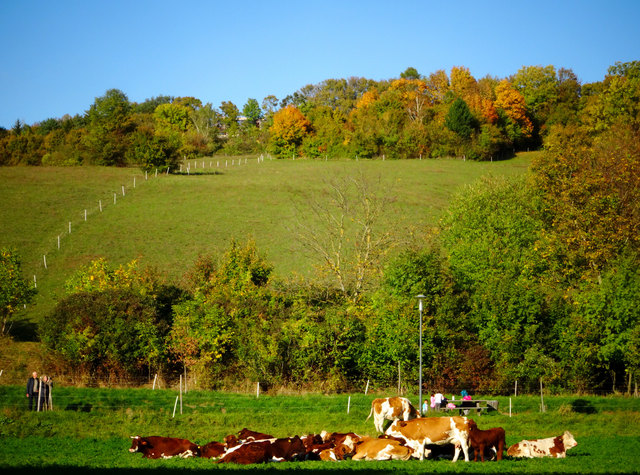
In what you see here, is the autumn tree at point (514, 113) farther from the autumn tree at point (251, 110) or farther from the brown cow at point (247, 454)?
the brown cow at point (247, 454)

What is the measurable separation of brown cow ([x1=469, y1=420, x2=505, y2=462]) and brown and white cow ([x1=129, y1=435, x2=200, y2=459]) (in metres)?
7.57

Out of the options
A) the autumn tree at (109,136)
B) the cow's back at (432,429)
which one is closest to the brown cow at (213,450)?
the cow's back at (432,429)

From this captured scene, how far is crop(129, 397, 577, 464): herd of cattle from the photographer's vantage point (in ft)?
53.8

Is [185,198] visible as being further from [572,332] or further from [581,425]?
[581,425]

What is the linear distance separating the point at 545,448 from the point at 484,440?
1844mm

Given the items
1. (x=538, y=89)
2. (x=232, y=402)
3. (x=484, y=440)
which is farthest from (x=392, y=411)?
(x=538, y=89)

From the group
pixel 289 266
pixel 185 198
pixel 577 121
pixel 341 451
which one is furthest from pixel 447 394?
pixel 577 121

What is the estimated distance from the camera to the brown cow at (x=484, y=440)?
55.0ft

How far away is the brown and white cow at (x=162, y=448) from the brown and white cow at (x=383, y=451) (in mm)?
4488

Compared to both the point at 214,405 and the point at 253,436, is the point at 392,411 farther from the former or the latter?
the point at 214,405

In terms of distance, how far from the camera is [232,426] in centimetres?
2180

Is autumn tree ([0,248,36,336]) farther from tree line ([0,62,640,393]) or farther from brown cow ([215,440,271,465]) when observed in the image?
brown cow ([215,440,271,465])

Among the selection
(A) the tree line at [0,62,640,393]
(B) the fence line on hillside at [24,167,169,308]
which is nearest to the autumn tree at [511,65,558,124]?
(B) the fence line on hillside at [24,167,169,308]

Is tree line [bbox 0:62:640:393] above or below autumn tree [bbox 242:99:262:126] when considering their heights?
below
